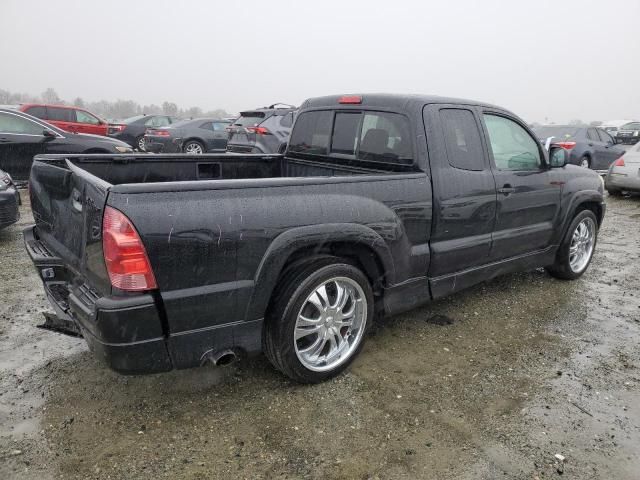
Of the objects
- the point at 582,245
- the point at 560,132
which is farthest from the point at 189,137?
the point at 582,245

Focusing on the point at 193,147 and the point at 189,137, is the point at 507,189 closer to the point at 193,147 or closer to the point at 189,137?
the point at 189,137

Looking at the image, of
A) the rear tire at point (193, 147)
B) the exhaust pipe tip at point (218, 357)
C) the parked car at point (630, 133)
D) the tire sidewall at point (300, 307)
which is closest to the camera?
the exhaust pipe tip at point (218, 357)

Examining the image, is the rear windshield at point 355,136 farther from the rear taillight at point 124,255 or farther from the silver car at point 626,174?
the silver car at point 626,174

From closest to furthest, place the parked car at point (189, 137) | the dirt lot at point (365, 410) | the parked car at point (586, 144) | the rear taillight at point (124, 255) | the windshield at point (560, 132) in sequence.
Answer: the rear taillight at point (124, 255)
the dirt lot at point (365, 410)
the parked car at point (586, 144)
the windshield at point (560, 132)
the parked car at point (189, 137)

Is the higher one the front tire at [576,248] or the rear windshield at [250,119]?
the rear windshield at [250,119]

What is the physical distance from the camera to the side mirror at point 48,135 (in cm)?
938

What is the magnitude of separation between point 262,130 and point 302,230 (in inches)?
342

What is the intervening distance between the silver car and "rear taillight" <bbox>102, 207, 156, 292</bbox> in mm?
10879

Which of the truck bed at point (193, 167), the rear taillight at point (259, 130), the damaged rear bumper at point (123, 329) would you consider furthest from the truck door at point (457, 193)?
the rear taillight at point (259, 130)

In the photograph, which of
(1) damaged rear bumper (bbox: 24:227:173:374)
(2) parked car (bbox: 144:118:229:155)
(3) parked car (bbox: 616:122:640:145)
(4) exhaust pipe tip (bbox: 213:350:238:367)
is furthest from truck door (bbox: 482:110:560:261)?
(3) parked car (bbox: 616:122:640:145)

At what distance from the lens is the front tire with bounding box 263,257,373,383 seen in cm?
284

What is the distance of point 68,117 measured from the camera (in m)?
14.4

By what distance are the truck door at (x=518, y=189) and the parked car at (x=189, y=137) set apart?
1199 centimetres

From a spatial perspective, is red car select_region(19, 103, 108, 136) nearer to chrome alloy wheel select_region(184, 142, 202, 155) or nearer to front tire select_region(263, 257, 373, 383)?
chrome alloy wheel select_region(184, 142, 202, 155)
